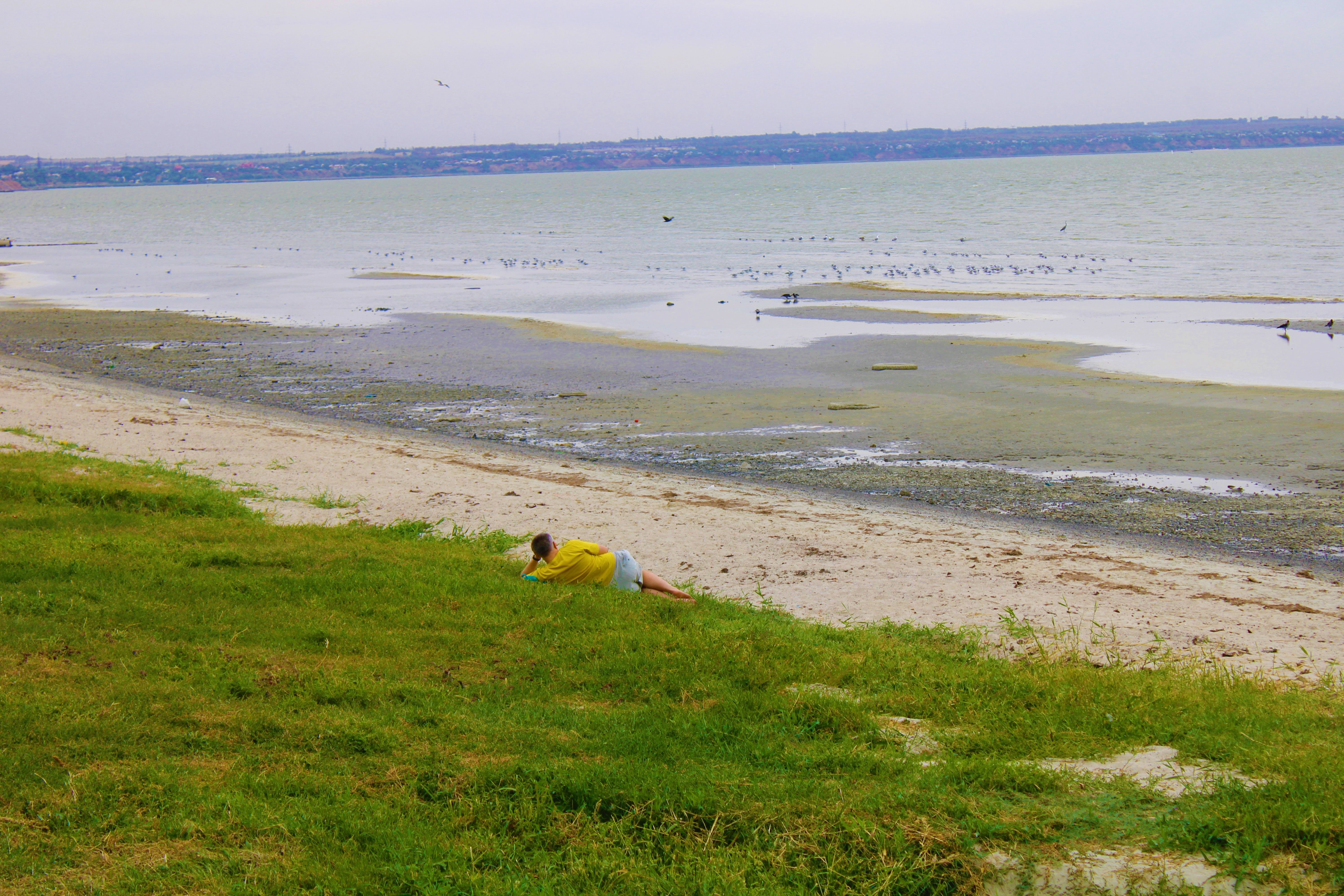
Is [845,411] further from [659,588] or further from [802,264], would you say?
[802,264]

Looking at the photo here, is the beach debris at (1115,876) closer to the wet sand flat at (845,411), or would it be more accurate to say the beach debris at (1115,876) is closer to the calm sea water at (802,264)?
the wet sand flat at (845,411)

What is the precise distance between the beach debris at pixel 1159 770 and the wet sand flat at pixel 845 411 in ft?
21.7

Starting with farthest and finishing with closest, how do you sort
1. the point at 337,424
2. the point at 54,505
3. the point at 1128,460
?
1. the point at 337,424
2. the point at 1128,460
3. the point at 54,505

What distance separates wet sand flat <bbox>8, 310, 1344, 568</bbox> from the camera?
13156mm

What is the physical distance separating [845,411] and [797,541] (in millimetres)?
7889

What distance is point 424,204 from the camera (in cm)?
13688

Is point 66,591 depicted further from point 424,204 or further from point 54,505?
Result: point 424,204

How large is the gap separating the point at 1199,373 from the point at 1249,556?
11.7 m

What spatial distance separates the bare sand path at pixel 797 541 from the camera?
8594mm

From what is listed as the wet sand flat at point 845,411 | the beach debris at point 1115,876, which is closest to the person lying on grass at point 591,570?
the beach debris at point 1115,876

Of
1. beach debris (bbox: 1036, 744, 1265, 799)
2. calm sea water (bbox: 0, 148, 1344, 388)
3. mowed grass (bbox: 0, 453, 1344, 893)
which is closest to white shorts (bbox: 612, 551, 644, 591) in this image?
mowed grass (bbox: 0, 453, 1344, 893)

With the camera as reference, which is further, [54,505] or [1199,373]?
[1199,373]

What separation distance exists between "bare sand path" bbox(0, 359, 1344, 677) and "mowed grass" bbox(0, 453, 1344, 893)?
1259 millimetres

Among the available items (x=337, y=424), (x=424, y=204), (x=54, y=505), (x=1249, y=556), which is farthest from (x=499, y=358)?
(x=424, y=204)
